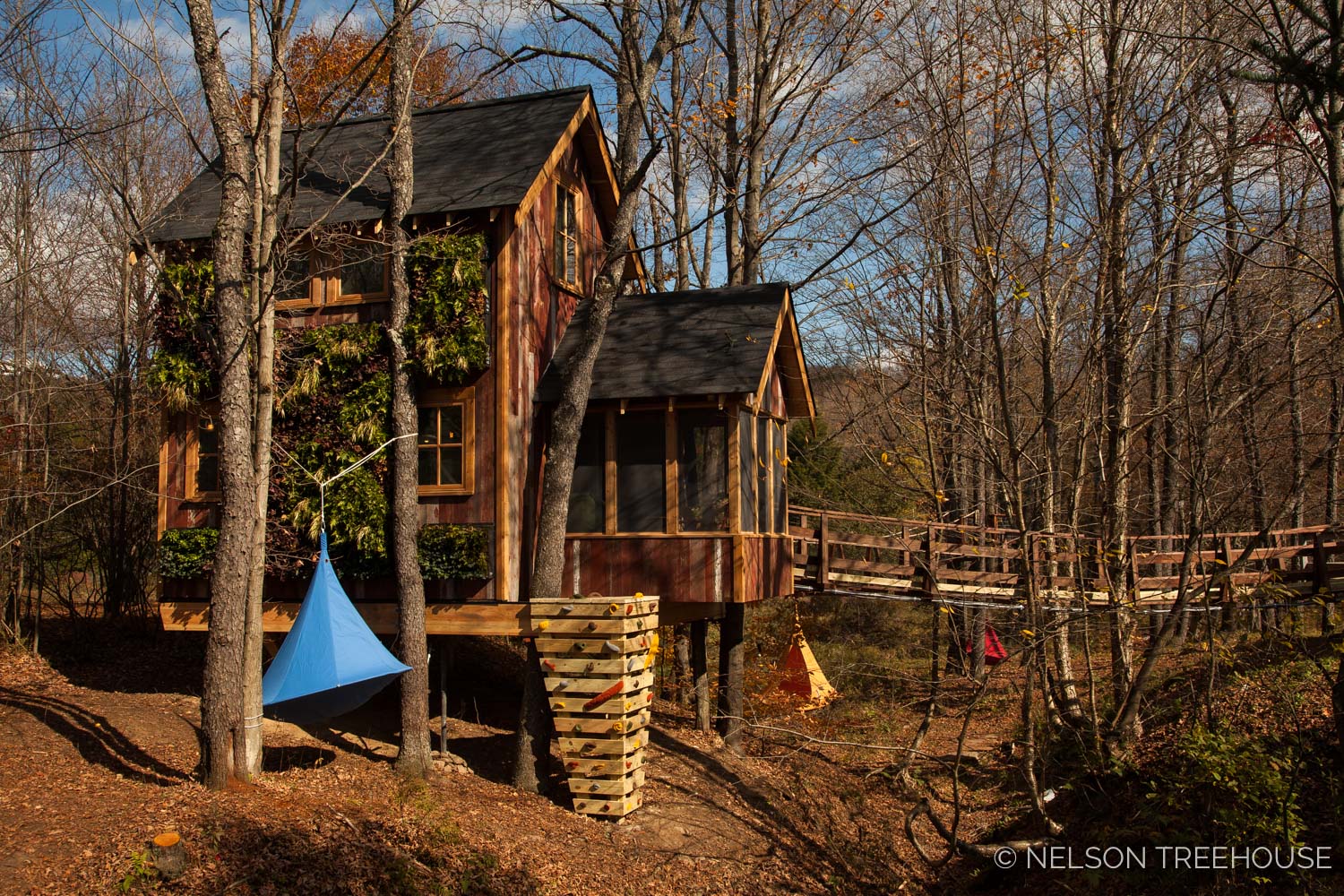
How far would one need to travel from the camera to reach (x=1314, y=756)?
10320mm


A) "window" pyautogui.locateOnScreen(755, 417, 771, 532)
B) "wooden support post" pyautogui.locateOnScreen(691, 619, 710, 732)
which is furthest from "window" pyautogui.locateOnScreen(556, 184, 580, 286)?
"wooden support post" pyautogui.locateOnScreen(691, 619, 710, 732)

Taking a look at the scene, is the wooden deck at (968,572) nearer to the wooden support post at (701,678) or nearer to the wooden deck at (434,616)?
the wooden support post at (701,678)

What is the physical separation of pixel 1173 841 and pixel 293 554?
9.96 meters

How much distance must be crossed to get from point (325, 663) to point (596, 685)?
2.73 m

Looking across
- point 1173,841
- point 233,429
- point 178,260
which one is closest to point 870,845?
point 1173,841

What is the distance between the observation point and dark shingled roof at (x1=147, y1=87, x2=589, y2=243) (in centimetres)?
1253

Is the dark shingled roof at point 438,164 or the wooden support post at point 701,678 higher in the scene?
the dark shingled roof at point 438,164

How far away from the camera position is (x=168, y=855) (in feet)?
23.3

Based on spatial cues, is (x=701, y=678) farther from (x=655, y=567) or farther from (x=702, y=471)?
(x=702, y=471)

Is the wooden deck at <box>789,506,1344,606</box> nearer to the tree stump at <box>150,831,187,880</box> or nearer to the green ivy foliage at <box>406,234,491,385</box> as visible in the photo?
the green ivy foliage at <box>406,234,491,385</box>

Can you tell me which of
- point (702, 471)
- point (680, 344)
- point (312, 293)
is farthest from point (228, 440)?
point (680, 344)

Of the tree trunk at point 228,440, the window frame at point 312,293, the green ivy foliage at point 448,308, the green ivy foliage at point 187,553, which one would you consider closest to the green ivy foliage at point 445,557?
the green ivy foliage at point 187,553

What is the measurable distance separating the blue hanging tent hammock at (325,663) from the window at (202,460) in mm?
3661

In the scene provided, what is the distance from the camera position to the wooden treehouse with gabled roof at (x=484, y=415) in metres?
12.1
